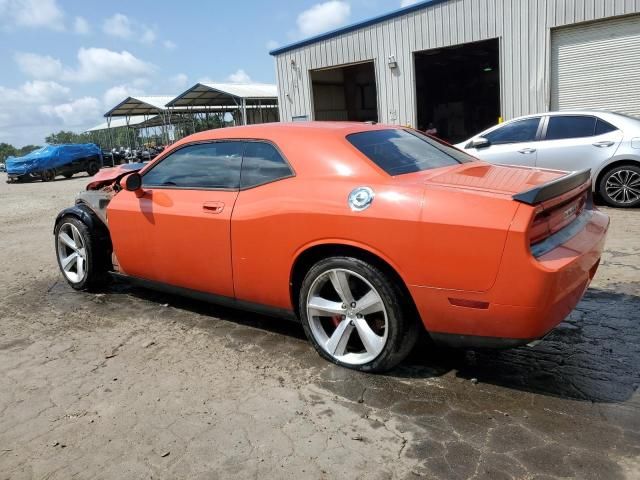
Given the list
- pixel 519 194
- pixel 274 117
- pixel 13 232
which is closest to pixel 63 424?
pixel 519 194

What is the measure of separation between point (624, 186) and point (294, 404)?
6753 millimetres

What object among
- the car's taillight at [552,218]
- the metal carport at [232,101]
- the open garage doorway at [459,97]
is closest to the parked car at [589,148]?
the car's taillight at [552,218]

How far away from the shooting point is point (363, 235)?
296 cm

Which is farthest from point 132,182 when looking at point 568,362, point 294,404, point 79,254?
point 568,362

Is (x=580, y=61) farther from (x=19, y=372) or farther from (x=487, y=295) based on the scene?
(x=19, y=372)

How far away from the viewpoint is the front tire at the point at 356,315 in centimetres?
298

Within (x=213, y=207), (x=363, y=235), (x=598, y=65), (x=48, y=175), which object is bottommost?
(x=363, y=235)

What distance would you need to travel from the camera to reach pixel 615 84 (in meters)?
11.2

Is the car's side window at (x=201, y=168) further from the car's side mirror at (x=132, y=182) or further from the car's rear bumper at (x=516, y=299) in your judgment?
the car's rear bumper at (x=516, y=299)

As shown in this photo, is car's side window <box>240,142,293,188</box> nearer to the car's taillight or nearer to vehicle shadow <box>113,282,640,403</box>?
vehicle shadow <box>113,282,640,403</box>

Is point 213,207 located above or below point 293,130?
below

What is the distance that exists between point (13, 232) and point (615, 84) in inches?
484

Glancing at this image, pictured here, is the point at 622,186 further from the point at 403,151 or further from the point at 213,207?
the point at 213,207

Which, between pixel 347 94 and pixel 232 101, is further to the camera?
pixel 232 101
